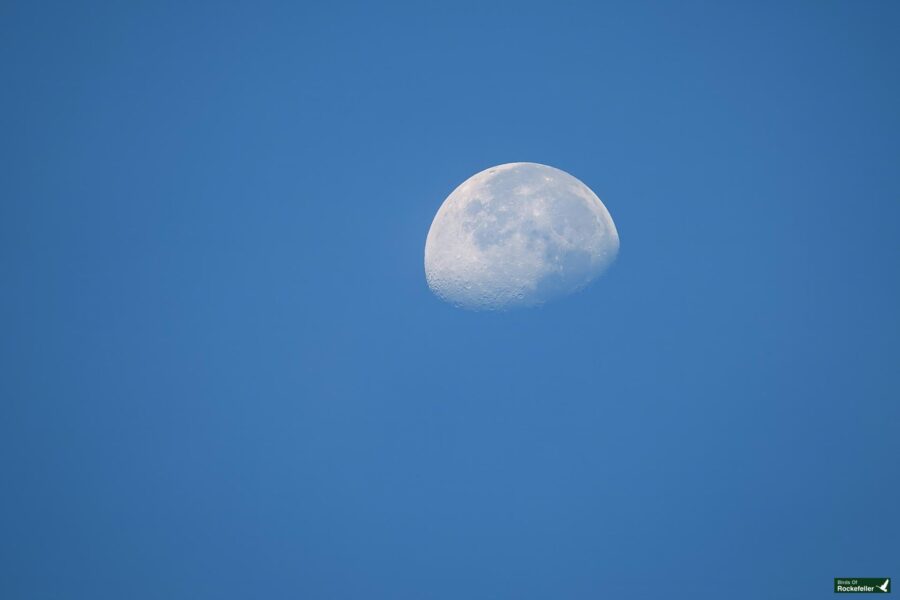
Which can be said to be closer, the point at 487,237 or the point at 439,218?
the point at 487,237

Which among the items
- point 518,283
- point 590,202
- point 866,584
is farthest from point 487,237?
point 866,584

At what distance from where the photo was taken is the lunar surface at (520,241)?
9.68 metres

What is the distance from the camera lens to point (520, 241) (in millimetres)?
9672

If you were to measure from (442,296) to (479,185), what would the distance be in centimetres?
163

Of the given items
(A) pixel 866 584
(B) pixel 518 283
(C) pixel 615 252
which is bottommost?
(A) pixel 866 584

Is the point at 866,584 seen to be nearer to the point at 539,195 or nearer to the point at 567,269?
the point at 567,269

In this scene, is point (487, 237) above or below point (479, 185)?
below

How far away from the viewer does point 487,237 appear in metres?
9.82

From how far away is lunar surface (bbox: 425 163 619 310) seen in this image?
9680 mm

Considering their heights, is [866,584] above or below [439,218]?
below

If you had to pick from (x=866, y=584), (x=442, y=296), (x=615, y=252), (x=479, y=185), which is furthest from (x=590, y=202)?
(x=866, y=584)

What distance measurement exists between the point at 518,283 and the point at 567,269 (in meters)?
0.67

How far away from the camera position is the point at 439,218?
10570 millimetres

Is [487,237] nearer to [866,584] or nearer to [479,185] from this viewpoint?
[479,185]
